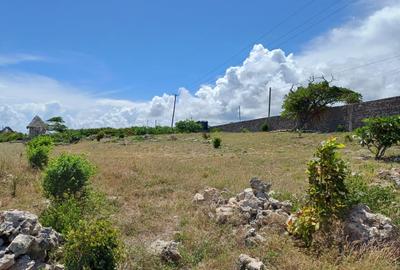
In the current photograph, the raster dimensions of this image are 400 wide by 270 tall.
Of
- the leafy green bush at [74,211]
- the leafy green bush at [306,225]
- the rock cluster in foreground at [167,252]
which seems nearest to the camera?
the rock cluster in foreground at [167,252]

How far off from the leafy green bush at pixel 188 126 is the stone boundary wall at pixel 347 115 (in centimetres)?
857

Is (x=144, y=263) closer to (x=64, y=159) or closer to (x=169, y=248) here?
(x=169, y=248)

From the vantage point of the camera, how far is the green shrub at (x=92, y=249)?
12.7 ft

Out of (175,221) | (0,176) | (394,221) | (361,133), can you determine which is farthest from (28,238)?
(361,133)

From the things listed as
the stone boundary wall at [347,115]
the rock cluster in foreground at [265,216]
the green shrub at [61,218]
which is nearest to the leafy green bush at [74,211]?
the green shrub at [61,218]

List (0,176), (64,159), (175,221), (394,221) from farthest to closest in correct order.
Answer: (0,176) → (64,159) → (175,221) → (394,221)

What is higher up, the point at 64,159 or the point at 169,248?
the point at 64,159

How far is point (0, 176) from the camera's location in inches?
344

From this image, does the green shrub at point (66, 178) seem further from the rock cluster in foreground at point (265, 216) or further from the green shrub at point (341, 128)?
the green shrub at point (341, 128)

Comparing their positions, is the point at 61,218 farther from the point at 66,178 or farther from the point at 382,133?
the point at 382,133

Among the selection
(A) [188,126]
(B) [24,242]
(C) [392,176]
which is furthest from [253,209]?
(A) [188,126]

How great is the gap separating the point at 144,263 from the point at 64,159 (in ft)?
11.6

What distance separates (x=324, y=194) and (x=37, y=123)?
168 feet

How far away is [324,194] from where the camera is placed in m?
5.09
